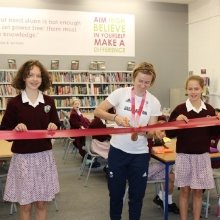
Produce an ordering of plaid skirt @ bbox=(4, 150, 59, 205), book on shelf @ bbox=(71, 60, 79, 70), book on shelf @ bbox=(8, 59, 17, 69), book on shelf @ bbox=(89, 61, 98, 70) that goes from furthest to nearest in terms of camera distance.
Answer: book on shelf @ bbox=(89, 61, 98, 70), book on shelf @ bbox=(71, 60, 79, 70), book on shelf @ bbox=(8, 59, 17, 69), plaid skirt @ bbox=(4, 150, 59, 205)

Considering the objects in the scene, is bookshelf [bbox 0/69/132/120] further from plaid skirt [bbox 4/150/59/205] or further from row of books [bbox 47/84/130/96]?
plaid skirt [bbox 4/150/59/205]

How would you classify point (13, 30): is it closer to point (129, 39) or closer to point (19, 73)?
point (129, 39)

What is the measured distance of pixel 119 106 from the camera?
9.09 ft

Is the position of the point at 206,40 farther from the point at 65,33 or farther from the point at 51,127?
the point at 51,127

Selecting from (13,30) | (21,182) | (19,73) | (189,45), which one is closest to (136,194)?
(21,182)

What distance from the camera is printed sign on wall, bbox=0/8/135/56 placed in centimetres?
884

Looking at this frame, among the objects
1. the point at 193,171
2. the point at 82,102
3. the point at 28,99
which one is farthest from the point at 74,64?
the point at 28,99

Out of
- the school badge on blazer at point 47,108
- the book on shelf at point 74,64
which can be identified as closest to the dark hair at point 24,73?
the school badge on blazer at point 47,108

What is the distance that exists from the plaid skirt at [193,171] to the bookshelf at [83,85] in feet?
19.9

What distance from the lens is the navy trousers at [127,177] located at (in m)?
2.75

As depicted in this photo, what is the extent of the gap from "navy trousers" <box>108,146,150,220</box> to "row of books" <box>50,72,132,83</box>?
646 cm

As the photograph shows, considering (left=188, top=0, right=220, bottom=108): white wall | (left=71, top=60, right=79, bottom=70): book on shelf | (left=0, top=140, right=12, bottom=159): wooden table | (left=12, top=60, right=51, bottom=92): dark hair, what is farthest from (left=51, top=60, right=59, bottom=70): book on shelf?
(left=12, top=60, right=51, bottom=92): dark hair

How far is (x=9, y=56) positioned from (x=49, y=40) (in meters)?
1.09

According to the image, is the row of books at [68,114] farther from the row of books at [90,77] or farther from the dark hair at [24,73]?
the dark hair at [24,73]
